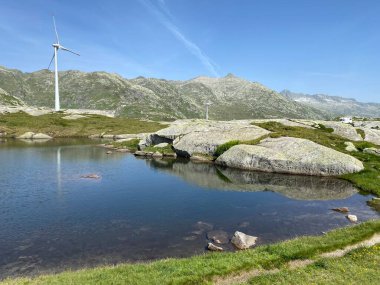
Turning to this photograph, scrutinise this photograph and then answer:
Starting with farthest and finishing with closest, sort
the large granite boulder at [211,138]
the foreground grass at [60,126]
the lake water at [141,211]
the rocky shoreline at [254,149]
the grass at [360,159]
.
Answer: the foreground grass at [60,126] < the large granite boulder at [211,138] < the rocky shoreline at [254,149] < the grass at [360,159] < the lake water at [141,211]

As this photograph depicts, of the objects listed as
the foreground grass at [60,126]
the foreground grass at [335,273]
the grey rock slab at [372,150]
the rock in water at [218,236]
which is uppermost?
the foreground grass at [60,126]

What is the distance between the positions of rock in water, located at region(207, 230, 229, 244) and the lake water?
699 mm

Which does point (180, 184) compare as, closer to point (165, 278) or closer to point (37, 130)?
point (165, 278)

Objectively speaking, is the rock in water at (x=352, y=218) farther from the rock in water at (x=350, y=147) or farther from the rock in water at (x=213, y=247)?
the rock in water at (x=350, y=147)

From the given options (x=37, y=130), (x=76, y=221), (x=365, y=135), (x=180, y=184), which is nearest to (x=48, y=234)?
(x=76, y=221)

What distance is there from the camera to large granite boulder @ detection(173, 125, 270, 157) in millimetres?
92500

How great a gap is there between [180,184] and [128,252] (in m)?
31.9

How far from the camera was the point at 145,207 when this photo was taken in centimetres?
4681

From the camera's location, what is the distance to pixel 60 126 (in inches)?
7028

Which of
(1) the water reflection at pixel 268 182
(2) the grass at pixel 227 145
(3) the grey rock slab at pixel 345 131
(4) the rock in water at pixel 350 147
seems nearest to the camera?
(1) the water reflection at pixel 268 182

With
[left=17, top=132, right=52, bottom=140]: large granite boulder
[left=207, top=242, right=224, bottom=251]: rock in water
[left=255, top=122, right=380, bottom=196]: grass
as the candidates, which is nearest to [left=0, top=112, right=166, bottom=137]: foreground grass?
[left=17, top=132, right=52, bottom=140]: large granite boulder

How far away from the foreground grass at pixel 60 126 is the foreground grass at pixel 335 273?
506ft

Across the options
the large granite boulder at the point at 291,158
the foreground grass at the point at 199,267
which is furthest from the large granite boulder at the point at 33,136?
the foreground grass at the point at 199,267

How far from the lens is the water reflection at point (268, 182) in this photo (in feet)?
188
